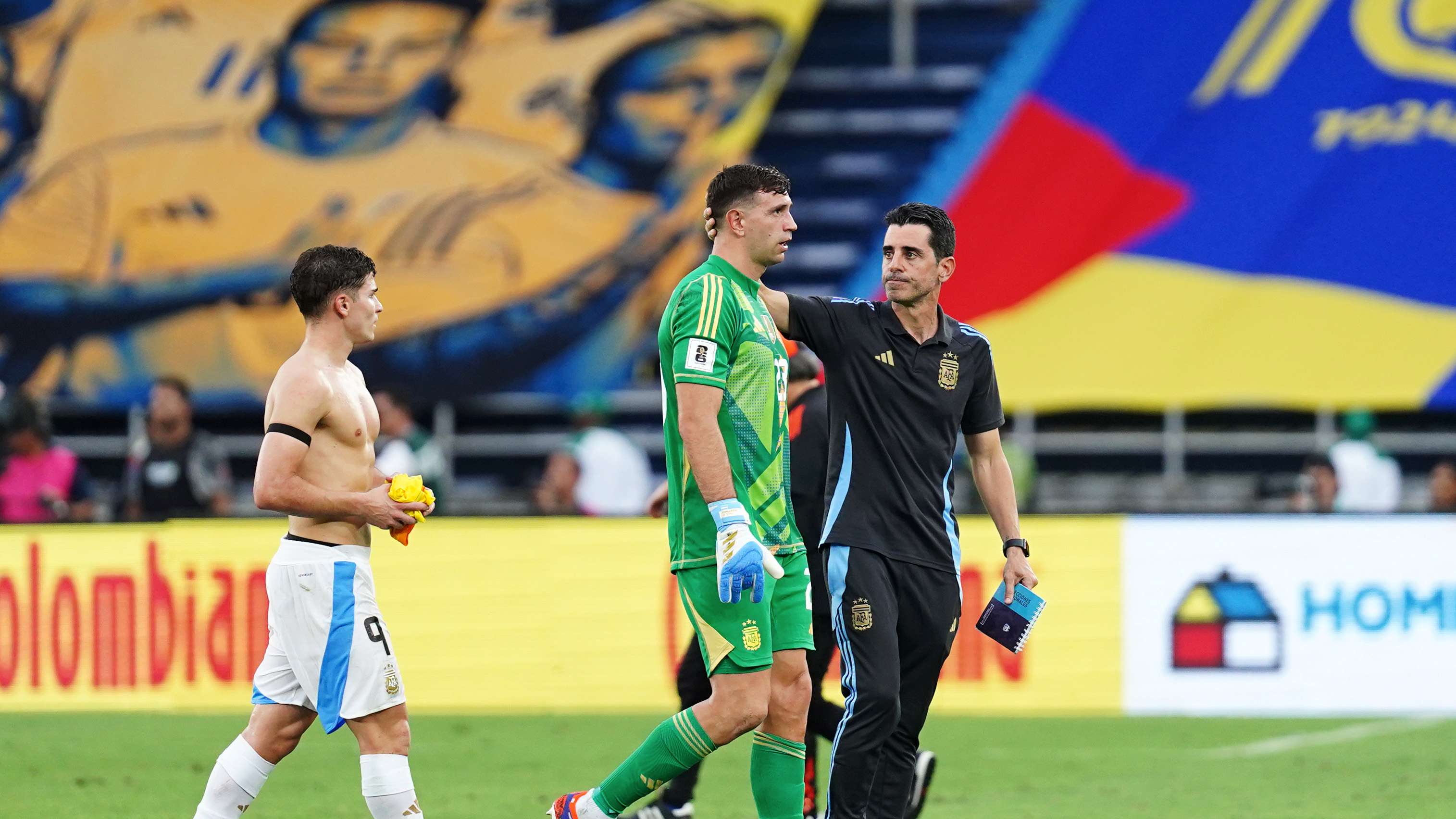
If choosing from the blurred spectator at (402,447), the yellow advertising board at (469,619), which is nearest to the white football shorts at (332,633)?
the yellow advertising board at (469,619)

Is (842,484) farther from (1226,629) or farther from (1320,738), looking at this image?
(1226,629)

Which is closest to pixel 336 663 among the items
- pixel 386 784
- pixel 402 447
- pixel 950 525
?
pixel 386 784

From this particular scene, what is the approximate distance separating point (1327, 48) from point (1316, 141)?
89cm

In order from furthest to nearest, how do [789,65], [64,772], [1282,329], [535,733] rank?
[789,65], [1282,329], [535,733], [64,772]

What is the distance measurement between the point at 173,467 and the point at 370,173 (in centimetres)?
532

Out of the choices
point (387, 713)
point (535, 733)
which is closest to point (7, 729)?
point (535, 733)

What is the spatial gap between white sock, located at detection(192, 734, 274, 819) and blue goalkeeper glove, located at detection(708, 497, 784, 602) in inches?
64.4

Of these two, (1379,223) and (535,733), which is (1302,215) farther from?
(535,733)

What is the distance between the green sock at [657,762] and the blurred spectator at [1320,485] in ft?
31.1

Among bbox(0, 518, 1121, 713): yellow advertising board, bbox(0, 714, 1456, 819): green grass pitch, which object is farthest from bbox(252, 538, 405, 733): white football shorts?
bbox(0, 518, 1121, 713): yellow advertising board

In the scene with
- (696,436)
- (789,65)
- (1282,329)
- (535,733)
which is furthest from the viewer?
(789,65)

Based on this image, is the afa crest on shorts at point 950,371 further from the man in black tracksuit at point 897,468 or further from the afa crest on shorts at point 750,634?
the afa crest on shorts at point 750,634

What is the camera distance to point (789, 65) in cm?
1927

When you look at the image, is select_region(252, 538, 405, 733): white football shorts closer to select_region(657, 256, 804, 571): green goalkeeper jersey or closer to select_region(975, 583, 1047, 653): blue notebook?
select_region(657, 256, 804, 571): green goalkeeper jersey
